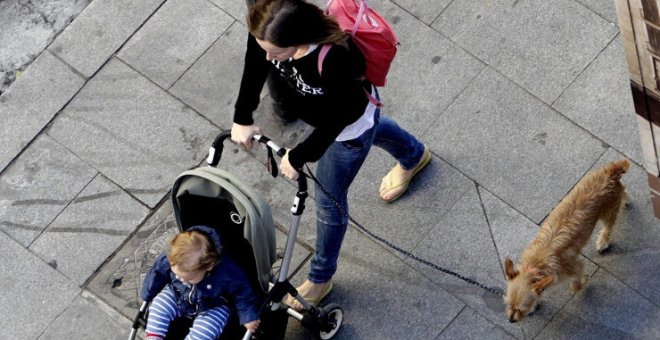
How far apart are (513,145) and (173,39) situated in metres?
2.61

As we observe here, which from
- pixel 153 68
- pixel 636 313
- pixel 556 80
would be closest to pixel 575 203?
pixel 636 313

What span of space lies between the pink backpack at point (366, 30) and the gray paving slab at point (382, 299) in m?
1.84

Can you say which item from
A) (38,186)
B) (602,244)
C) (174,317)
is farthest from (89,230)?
(602,244)

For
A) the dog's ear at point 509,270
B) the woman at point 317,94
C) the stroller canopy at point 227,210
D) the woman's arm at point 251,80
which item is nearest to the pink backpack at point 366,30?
the woman at point 317,94

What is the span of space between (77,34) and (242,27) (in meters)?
1.25

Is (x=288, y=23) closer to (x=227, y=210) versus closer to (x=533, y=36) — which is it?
(x=227, y=210)

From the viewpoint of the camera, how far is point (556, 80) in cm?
749

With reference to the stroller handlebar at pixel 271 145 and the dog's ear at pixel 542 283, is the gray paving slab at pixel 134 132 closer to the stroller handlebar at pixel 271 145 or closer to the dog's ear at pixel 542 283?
the stroller handlebar at pixel 271 145

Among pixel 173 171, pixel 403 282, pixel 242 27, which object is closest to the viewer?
pixel 403 282

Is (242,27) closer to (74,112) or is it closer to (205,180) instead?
(74,112)

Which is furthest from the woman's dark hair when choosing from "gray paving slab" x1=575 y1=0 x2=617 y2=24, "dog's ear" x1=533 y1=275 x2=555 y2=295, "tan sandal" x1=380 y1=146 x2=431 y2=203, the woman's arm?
"gray paving slab" x1=575 y1=0 x2=617 y2=24

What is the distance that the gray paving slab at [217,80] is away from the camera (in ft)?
24.8

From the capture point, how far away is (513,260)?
22.5ft

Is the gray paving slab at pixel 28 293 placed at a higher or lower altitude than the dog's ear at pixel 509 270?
lower
